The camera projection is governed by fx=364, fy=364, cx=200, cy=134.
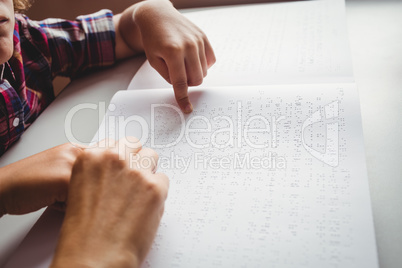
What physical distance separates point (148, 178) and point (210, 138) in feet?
0.36

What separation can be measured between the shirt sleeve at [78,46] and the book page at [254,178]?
0.18 m

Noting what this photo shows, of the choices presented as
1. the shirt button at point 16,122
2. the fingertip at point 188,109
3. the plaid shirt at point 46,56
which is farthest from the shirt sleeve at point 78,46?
the fingertip at point 188,109

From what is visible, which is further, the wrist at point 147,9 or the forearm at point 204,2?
the forearm at point 204,2

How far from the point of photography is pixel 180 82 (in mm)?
533

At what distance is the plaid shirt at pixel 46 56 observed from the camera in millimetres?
595

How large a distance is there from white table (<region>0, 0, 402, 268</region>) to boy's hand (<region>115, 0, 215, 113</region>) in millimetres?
89

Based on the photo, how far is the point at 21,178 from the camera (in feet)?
1.37

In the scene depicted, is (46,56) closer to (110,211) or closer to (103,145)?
(103,145)

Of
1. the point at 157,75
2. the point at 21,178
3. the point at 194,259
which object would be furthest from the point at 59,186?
the point at 157,75

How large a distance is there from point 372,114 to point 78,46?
519 mm

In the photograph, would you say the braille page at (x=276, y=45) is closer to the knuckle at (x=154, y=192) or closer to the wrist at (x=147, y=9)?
the wrist at (x=147, y=9)

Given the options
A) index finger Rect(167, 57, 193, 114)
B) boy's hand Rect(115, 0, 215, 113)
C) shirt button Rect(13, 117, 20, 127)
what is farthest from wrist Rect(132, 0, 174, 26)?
shirt button Rect(13, 117, 20, 127)

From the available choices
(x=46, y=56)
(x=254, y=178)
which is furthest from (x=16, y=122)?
(x=254, y=178)

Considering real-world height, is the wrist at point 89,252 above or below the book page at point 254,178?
above
